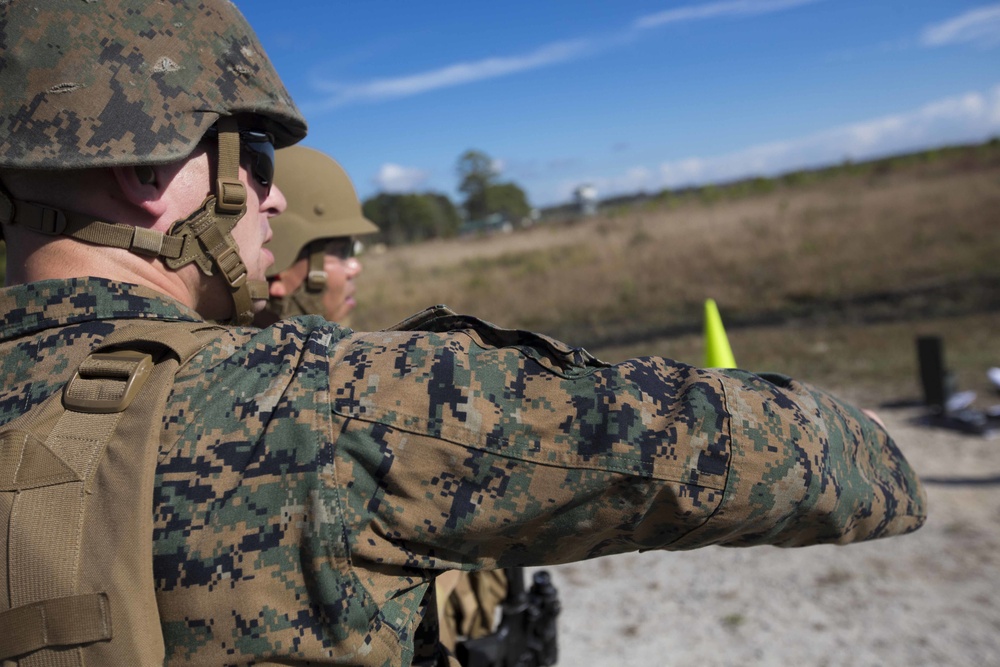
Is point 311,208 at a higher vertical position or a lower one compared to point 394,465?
higher

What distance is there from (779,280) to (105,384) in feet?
57.3

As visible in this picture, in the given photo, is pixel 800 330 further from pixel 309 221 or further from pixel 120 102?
pixel 120 102

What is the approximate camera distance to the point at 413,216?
1430 inches

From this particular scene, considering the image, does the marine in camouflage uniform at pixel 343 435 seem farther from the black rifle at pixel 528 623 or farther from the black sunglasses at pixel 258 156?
the black rifle at pixel 528 623

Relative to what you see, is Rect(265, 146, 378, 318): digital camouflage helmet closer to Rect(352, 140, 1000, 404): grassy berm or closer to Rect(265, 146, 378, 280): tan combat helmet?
Rect(265, 146, 378, 280): tan combat helmet

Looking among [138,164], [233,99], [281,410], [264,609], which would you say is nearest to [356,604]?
[264,609]

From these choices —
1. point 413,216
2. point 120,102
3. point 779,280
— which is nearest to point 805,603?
point 120,102

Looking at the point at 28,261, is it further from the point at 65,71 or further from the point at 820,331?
the point at 820,331

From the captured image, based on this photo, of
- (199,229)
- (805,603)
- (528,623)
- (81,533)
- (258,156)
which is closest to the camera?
(81,533)

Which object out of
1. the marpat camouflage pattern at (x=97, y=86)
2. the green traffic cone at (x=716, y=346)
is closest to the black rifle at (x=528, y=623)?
the green traffic cone at (x=716, y=346)

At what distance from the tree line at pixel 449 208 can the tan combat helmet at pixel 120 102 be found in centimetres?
2940

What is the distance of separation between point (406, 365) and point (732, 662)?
3.68 metres

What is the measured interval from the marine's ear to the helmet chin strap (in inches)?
2.0

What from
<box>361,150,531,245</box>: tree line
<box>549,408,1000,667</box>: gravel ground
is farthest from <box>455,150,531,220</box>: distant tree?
<box>549,408,1000,667</box>: gravel ground
